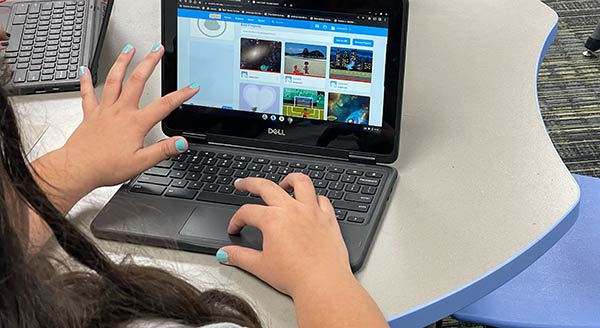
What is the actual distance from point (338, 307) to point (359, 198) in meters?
0.21

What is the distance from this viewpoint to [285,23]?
3.66 feet

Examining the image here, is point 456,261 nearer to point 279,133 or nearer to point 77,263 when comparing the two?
point 279,133

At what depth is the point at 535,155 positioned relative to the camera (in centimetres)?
113

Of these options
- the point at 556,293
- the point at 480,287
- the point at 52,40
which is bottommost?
the point at 556,293

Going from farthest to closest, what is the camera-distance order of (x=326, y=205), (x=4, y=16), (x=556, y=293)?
(x=4, y=16) → (x=556, y=293) → (x=326, y=205)

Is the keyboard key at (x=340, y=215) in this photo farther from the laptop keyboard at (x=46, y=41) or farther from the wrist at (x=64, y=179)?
the laptop keyboard at (x=46, y=41)

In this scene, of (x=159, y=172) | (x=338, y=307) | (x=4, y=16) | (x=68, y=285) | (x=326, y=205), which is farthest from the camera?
(x=4, y=16)

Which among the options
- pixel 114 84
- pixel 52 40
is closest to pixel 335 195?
pixel 114 84

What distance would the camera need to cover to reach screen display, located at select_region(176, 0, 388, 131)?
1.10 meters

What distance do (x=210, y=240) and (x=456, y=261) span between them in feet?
0.90

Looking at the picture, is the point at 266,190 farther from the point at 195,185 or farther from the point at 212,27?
the point at 212,27

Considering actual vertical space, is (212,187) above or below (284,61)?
below

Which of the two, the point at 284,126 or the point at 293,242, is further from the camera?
the point at 284,126

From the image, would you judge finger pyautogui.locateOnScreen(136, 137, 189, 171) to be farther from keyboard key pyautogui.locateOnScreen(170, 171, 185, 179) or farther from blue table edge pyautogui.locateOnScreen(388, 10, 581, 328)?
blue table edge pyautogui.locateOnScreen(388, 10, 581, 328)
